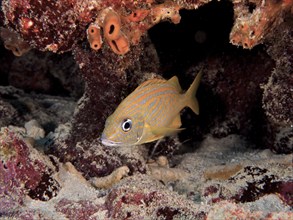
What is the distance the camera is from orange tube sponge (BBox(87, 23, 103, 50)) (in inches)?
121

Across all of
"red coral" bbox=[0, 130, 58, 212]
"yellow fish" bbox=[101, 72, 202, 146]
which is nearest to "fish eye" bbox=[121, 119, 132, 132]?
"yellow fish" bbox=[101, 72, 202, 146]

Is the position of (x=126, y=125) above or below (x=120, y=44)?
below

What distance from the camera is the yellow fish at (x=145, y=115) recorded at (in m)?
2.94

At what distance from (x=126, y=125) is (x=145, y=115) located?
0.78ft

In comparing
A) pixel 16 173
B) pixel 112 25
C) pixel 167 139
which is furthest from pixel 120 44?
pixel 167 139

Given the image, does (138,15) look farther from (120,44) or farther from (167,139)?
(167,139)

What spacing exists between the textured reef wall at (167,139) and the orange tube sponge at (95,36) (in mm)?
11

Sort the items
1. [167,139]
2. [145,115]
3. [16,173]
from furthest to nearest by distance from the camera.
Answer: [167,139] → [145,115] → [16,173]

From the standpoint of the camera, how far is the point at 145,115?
312 cm

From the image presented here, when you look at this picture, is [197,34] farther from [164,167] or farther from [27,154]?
[27,154]

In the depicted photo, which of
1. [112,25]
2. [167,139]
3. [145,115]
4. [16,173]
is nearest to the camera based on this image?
[112,25]

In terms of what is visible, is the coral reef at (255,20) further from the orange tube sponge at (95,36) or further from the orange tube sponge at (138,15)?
the orange tube sponge at (95,36)

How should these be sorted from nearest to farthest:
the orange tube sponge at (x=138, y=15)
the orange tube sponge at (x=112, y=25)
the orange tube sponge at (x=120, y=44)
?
the orange tube sponge at (x=112, y=25) < the orange tube sponge at (x=120, y=44) < the orange tube sponge at (x=138, y=15)

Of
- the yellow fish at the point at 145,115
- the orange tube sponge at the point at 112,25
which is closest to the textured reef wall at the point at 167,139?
the orange tube sponge at the point at 112,25
